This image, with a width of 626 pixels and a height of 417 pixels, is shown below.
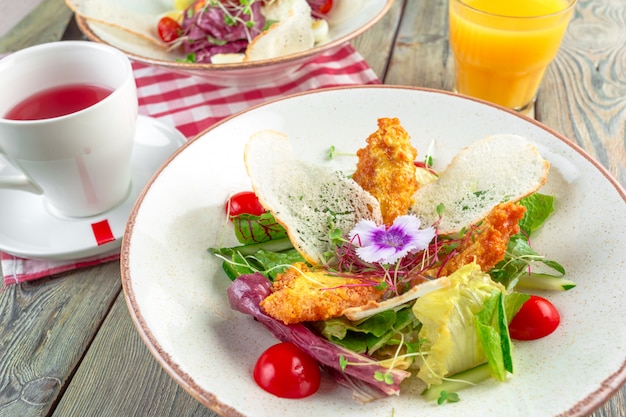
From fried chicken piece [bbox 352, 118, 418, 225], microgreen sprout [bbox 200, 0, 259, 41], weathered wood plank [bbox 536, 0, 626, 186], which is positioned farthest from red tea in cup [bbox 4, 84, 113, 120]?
weathered wood plank [bbox 536, 0, 626, 186]

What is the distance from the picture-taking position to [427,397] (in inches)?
57.2

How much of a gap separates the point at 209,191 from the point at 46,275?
663 millimetres

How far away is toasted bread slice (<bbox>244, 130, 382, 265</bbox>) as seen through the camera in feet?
5.98

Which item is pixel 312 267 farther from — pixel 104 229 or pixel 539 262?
pixel 104 229

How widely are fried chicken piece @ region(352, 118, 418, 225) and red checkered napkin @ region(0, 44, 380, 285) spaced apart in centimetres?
104

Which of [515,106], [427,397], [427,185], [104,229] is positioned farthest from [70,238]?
[515,106]

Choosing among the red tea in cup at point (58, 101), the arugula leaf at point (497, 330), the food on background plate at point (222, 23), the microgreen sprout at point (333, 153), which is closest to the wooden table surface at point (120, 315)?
the arugula leaf at point (497, 330)

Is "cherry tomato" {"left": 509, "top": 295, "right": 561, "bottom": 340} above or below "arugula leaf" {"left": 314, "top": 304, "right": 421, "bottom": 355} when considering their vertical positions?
above

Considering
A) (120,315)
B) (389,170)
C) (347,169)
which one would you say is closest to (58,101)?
(120,315)

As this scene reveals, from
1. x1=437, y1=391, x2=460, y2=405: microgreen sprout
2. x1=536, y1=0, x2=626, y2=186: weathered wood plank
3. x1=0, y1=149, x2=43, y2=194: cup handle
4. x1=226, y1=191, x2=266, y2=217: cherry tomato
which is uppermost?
A: x1=437, y1=391, x2=460, y2=405: microgreen sprout

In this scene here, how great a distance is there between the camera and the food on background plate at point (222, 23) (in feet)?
9.34

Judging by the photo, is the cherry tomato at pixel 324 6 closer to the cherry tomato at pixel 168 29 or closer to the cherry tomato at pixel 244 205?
the cherry tomato at pixel 168 29

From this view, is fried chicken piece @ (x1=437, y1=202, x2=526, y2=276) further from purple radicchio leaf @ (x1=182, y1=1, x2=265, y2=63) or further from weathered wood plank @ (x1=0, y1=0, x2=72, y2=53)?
weathered wood plank @ (x1=0, y1=0, x2=72, y2=53)

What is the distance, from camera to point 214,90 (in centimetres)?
306
